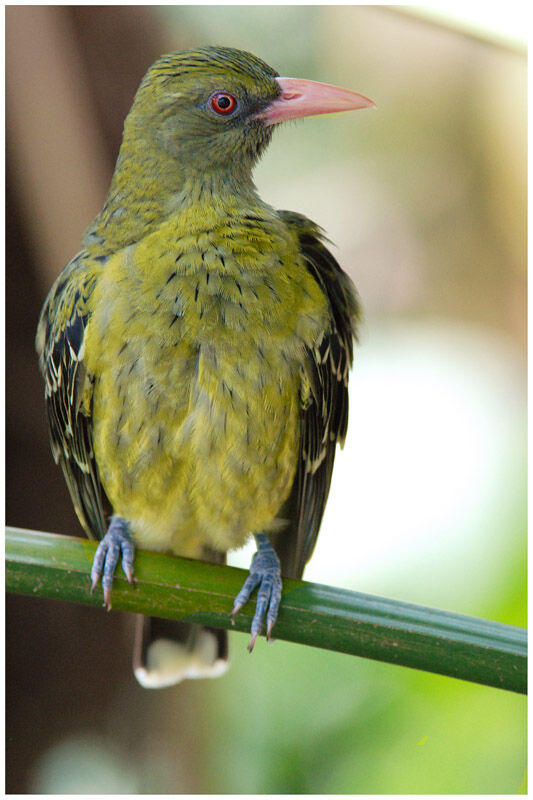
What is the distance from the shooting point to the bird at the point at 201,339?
1763mm

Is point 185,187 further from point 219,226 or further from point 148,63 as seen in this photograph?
point 148,63

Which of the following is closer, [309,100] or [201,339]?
[201,339]

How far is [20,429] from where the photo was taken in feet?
7.07

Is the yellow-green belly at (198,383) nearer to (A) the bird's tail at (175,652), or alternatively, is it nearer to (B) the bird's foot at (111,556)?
(B) the bird's foot at (111,556)

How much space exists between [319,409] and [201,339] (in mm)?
337

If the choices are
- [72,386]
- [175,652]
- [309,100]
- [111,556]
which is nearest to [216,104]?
[309,100]

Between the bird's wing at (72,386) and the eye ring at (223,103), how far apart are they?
443 mm

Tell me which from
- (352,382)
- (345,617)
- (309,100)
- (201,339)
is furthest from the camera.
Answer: (352,382)

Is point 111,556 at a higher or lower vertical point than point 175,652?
higher

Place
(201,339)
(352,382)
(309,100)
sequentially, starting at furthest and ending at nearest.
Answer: (352,382), (309,100), (201,339)

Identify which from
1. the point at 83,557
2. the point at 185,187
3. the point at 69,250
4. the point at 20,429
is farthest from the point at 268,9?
the point at 83,557

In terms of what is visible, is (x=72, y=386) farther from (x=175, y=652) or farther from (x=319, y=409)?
(x=175, y=652)

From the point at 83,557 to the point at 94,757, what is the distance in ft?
2.65

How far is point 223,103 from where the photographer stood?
1.88 metres
